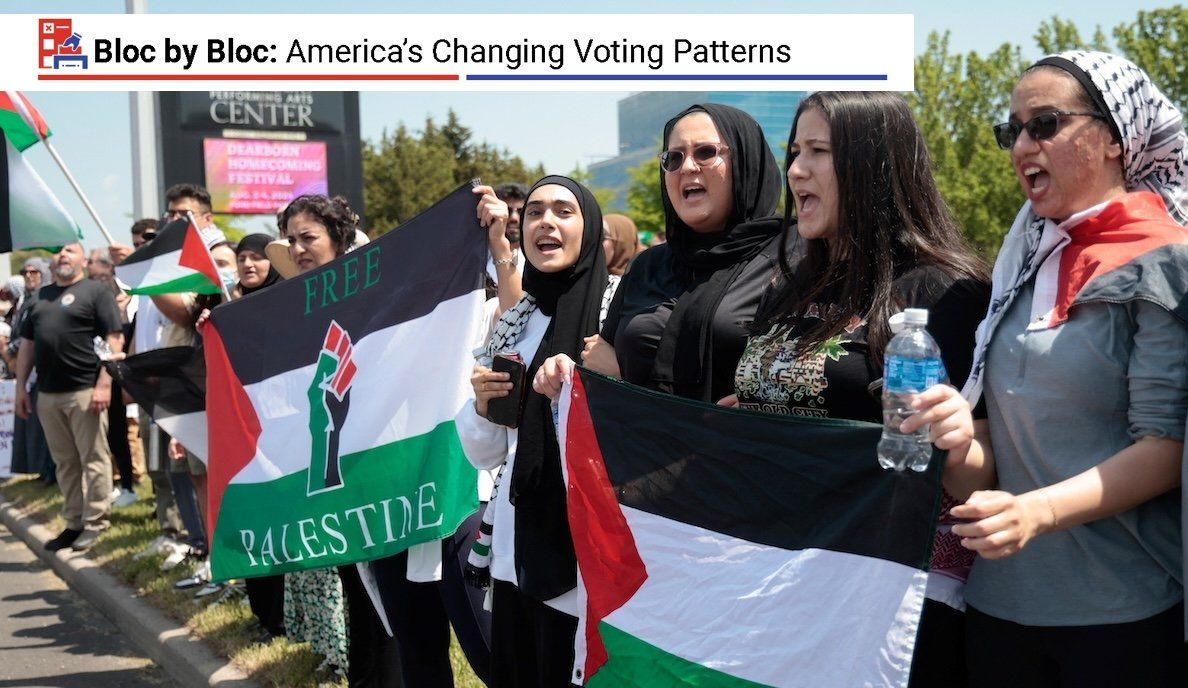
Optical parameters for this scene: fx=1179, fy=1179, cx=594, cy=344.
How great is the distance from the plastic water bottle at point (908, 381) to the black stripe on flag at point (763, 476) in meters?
0.06

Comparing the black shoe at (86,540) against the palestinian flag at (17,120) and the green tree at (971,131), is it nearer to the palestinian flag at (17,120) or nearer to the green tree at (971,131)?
the palestinian flag at (17,120)

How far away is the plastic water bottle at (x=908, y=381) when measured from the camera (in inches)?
79.8

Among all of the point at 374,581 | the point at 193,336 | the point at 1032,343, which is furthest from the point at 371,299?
the point at 1032,343

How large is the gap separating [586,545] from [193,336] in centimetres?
448

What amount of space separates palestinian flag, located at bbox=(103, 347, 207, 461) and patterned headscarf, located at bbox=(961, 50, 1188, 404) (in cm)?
448

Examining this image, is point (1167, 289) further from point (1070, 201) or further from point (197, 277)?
point (197, 277)

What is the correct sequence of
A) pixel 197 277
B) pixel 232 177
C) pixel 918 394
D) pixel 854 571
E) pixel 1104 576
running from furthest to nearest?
pixel 232 177, pixel 197 277, pixel 854 571, pixel 1104 576, pixel 918 394

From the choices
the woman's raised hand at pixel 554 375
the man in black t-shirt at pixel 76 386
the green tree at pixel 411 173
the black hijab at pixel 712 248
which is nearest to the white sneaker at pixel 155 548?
the man in black t-shirt at pixel 76 386

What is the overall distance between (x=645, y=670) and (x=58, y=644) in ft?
17.2

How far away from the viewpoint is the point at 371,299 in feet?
15.4

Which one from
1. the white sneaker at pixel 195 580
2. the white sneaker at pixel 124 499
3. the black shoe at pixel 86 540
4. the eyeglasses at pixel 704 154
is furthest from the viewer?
the white sneaker at pixel 124 499

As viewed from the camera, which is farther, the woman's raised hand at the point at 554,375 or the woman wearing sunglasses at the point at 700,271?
the woman's raised hand at the point at 554,375

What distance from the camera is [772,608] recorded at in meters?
2.54

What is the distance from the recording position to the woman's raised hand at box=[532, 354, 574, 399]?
3.20m
